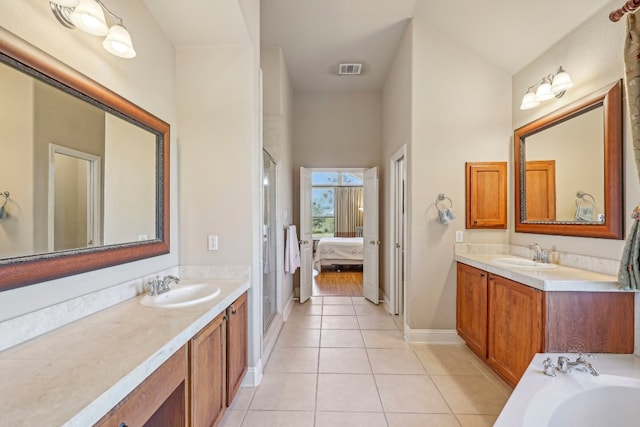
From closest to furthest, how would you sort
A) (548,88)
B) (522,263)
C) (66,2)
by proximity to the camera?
1. (66,2)
2. (548,88)
3. (522,263)

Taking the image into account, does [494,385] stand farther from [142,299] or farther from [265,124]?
[265,124]

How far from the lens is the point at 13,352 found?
1.05m

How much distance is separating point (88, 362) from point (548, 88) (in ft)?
11.2

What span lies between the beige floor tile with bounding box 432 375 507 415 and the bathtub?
796mm

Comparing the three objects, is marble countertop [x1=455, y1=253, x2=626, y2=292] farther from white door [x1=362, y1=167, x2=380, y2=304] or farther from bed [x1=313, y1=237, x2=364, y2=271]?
bed [x1=313, y1=237, x2=364, y2=271]

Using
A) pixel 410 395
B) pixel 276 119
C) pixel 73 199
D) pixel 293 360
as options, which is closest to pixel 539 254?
pixel 410 395

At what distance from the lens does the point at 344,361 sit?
2.68m

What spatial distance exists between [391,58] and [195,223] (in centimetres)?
330

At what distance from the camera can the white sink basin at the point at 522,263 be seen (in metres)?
2.36

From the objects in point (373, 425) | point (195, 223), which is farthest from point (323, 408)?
point (195, 223)

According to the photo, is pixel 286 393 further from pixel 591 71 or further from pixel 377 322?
pixel 591 71

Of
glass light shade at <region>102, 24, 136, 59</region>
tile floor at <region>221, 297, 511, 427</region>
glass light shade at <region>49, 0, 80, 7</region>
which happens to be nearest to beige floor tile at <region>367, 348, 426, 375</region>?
tile floor at <region>221, 297, 511, 427</region>

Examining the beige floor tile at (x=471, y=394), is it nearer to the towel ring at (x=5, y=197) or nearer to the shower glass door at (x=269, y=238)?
the shower glass door at (x=269, y=238)

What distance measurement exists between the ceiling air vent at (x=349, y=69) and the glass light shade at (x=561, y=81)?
2350 millimetres
